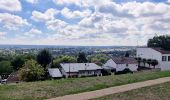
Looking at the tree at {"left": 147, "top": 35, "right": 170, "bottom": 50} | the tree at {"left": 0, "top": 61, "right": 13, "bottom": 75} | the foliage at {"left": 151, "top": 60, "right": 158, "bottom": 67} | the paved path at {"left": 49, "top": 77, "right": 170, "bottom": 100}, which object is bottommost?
the tree at {"left": 0, "top": 61, "right": 13, "bottom": 75}

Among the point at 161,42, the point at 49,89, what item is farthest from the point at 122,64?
the point at 49,89

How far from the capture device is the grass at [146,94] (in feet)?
42.4

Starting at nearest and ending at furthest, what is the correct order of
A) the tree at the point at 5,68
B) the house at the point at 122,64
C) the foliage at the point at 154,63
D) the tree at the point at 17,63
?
1. the foliage at the point at 154,63
2. the house at the point at 122,64
3. the tree at the point at 5,68
4. the tree at the point at 17,63

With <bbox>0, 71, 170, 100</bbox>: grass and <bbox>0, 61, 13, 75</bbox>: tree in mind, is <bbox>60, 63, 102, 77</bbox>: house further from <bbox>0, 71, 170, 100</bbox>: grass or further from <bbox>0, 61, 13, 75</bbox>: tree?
<bbox>0, 71, 170, 100</bbox>: grass

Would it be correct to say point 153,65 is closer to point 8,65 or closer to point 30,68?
point 30,68

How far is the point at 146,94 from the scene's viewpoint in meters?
13.8

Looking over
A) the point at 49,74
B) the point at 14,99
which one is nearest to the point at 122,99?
the point at 14,99

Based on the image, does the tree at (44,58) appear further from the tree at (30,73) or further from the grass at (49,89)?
the grass at (49,89)

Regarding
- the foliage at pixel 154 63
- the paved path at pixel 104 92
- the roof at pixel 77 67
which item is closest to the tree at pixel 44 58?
the roof at pixel 77 67

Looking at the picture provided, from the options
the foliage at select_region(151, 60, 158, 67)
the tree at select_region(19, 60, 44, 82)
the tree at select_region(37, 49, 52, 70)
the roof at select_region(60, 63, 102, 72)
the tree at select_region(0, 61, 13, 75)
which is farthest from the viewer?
the tree at select_region(0, 61, 13, 75)

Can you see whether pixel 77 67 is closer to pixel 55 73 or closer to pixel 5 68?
pixel 55 73

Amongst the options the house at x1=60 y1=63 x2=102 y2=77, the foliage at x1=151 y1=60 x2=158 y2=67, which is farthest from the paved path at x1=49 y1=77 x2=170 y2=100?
the house at x1=60 y1=63 x2=102 y2=77

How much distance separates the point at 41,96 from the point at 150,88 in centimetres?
575

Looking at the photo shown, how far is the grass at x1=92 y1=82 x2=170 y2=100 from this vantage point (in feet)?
42.4
